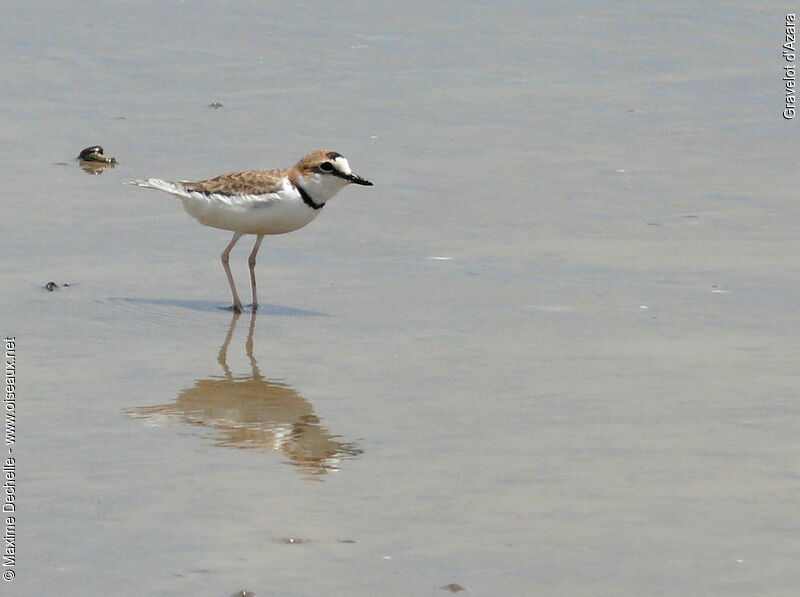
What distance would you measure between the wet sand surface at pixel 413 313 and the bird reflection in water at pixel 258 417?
20 mm

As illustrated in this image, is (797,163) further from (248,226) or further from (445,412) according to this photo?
(445,412)

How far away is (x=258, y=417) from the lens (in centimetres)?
700

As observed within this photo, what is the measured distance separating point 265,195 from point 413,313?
1.29 meters

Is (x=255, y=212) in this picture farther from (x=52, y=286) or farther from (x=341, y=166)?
(x=52, y=286)

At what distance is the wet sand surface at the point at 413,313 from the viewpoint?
18.1 feet

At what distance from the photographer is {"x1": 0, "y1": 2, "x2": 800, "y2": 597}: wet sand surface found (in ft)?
18.1

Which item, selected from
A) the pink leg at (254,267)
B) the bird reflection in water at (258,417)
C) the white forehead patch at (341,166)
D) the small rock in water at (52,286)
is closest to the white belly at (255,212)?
the pink leg at (254,267)

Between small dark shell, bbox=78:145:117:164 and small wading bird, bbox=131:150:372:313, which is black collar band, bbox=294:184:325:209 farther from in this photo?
small dark shell, bbox=78:145:117:164

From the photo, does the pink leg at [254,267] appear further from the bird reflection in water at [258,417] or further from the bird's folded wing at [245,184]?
the bird reflection in water at [258,417]

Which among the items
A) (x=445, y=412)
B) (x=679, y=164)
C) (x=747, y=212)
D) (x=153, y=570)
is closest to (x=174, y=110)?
(x=679, y=164)

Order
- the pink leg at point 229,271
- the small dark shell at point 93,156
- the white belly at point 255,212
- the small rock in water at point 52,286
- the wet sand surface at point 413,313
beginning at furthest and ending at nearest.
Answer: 1. the small dark shell at point 93,156
2. the white belly at point 255,212
3. the pink leg at point 229,271
4. the small rock in water at point 52,286
5. the wet sand surface at point 413,313

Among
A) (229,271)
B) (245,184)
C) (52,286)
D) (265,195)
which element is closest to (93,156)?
(245,184)

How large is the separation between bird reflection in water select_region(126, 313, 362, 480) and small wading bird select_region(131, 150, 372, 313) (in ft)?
5.92

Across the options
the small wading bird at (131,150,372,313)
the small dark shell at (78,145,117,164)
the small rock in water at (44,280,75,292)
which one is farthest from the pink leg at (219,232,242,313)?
the small dark shell at (78,145,117,164)
